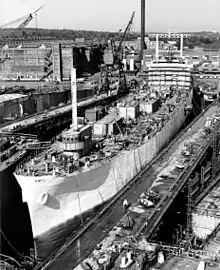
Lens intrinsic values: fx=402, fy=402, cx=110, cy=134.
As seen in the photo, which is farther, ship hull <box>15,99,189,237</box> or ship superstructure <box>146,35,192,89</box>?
ship superstructure <box>146,35,192,89</box>

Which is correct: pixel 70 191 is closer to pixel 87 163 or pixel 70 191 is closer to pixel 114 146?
pixel 87 163

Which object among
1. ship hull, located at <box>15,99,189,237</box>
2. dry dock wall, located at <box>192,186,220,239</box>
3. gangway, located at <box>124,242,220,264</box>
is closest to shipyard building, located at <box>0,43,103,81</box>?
ship hull, located at <box>15,99,189,237</box>

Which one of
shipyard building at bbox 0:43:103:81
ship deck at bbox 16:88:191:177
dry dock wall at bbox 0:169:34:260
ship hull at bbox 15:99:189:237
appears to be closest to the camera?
ship hull at bbox 15:99:189:237

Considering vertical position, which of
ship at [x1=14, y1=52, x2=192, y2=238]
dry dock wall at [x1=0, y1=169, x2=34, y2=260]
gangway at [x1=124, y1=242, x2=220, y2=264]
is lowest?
dry dock wall at [x1=0, y1=169, x2=34, y2=260]

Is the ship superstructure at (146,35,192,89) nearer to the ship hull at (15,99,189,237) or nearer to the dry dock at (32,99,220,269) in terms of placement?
the dry dock at (32,99,220,269)

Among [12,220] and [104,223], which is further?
[12,220]

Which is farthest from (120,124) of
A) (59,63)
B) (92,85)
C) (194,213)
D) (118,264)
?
(59,63)

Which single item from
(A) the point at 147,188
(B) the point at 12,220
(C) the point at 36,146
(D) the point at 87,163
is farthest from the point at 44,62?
(A) the point at 147,188

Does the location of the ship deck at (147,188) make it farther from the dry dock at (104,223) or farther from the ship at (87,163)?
the ship at (87,163)
